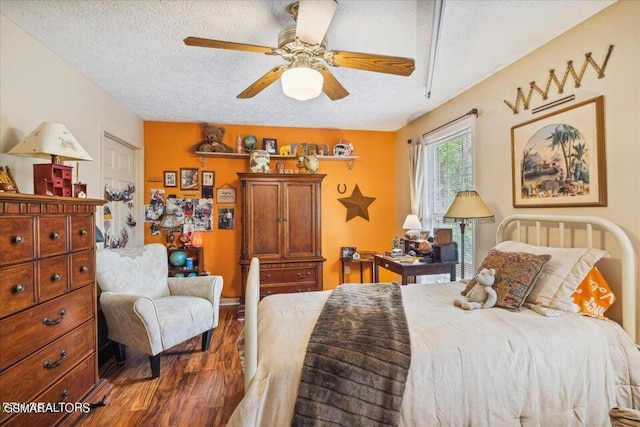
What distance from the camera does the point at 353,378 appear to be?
3.88ft

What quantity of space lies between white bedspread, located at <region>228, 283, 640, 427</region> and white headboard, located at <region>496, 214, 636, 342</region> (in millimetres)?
173

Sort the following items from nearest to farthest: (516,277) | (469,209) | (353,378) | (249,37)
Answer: (353,378), (516,277), (249,37), (469,209)

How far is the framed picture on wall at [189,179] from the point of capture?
12.7 feet

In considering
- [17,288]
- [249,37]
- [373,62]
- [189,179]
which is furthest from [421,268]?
[189,179]

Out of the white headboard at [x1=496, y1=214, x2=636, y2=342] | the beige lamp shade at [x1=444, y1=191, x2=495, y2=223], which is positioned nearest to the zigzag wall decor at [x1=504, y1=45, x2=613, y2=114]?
the beige lamp shade at [x1=444, y1=191, x2=495, y2=223]

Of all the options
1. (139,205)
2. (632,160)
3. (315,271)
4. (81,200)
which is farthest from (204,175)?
(632,160)

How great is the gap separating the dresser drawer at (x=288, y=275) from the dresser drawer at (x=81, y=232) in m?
1.91

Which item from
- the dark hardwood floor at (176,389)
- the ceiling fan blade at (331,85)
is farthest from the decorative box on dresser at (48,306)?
the ceiling fan blade at (331,85)

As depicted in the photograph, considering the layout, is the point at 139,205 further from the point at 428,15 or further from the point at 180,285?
the point at 428,15

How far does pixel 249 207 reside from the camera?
3.53 meters

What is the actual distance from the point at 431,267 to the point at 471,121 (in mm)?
1443

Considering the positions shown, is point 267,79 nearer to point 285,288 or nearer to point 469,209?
point 469,209

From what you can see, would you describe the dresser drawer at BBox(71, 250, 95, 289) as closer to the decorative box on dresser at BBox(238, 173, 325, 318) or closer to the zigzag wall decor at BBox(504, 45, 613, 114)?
the decorative box on dresser at BBox(238, 173, 325, 318)

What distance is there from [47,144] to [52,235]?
1.89ft
